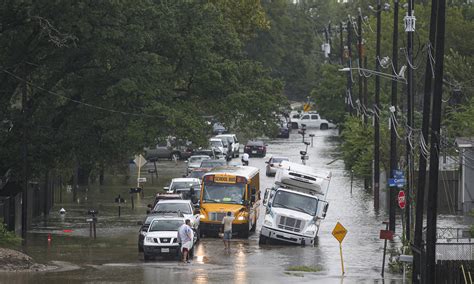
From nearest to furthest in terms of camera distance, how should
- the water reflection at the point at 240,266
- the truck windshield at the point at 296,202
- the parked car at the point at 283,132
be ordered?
the water reflection at the point at 240,266
the truck windshield at the point at 296,202
the parked car at the point at 283,132

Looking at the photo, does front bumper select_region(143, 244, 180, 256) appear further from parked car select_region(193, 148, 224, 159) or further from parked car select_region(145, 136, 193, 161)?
parked car select_region(145, 136, 193, 161)

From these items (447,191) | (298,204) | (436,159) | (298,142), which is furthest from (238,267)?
(298,142)

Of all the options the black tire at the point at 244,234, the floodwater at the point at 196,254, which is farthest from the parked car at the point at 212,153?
the black tire at the point at 244,234

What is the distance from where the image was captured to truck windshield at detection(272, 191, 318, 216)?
142 feet

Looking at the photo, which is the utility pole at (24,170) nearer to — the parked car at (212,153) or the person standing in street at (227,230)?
the person standing in street at (227,230)

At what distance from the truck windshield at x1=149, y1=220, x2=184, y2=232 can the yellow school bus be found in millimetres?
6517

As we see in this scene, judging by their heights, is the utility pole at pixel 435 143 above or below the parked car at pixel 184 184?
above

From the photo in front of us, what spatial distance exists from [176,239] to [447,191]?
78.3 ft

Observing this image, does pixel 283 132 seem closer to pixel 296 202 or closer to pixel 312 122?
pixel 312 122

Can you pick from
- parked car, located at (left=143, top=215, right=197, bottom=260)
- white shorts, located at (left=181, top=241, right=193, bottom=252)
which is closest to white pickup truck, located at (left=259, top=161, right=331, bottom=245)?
white shorts, located at (left=181, top=241, right=193, bottom=252)

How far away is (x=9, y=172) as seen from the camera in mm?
47594

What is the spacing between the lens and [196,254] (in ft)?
131

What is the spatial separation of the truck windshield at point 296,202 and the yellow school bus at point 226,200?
1.88m

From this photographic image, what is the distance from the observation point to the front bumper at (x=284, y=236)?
42.7m
